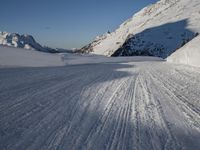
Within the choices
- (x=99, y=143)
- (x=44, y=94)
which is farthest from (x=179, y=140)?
(x=44, y=94)

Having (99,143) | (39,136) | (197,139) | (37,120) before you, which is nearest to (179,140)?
(197,139)

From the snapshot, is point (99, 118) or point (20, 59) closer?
point (99, 118)

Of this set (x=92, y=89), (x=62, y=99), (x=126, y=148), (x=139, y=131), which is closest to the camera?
(x=126, y=148)

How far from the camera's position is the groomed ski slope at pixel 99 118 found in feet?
21.1

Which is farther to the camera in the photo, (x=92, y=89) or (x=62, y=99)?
(x=92, y=89)

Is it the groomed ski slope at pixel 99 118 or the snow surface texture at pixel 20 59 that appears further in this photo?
the snow surface texture at pixel 20 59

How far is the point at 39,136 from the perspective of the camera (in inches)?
265

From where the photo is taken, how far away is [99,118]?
26.8ft

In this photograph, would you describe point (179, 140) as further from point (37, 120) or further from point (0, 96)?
point (0, 96)

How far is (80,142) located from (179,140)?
2.13 meters

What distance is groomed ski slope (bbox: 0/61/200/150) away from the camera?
644 centimetres

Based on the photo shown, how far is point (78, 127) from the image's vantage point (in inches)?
291

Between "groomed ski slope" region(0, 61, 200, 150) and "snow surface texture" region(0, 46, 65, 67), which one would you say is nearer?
"groomed ski slope" region(0, 61, 200, 150)

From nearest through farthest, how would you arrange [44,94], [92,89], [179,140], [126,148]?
1. [126,148]
2. [179,140]
3. [44,94]
4. [92,89]
